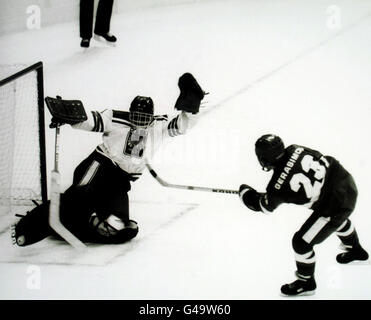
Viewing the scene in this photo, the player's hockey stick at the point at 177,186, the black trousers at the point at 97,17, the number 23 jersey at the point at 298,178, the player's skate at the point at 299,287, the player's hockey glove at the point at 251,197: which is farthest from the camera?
the black trousers at the point at 97,17

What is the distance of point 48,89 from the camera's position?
233cm

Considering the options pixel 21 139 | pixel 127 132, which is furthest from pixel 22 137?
pixel 127 132

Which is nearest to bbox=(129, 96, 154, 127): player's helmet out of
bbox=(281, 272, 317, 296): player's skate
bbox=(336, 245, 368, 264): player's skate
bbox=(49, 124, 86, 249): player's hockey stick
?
bbox=(49, 124, 86, 249): player's hockey stick

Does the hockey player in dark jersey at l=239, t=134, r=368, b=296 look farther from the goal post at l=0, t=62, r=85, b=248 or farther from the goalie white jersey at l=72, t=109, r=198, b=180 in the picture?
the goal post at l=0, t=62, r=85, b=248

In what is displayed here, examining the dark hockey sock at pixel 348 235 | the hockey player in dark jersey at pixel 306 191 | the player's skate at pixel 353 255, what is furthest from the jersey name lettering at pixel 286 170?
the player's skate at pixel 353 255

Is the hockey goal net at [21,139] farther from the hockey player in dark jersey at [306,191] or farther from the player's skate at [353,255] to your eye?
the player's skate at [353,255]

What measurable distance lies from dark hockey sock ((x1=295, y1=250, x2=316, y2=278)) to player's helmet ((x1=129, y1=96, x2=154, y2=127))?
86cm

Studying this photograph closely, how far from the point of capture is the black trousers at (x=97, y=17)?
2.44 metres

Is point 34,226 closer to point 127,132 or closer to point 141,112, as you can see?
point 127,132

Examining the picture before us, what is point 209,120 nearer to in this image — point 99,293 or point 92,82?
point 92,82

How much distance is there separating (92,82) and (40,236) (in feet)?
2.56

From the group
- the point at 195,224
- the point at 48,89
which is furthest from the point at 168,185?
the point at 48,89

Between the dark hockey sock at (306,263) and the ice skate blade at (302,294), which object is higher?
the dark hockey sock at (306,263)

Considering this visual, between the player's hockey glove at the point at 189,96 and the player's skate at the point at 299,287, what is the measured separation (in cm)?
85
